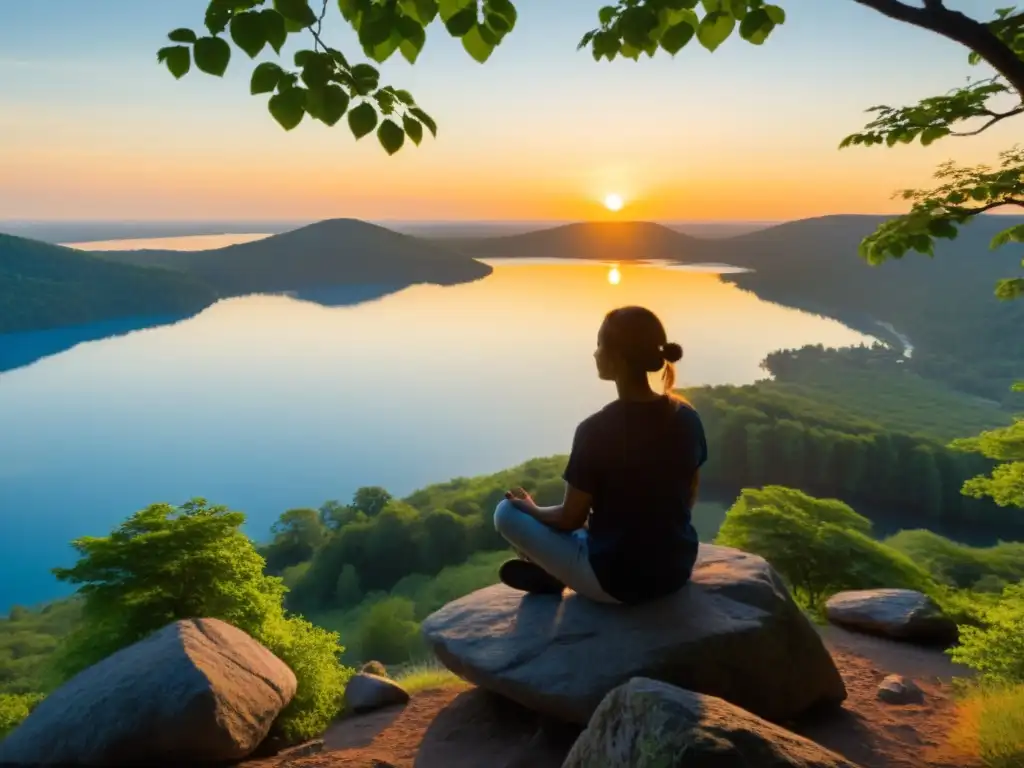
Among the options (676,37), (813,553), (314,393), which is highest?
(676,37)

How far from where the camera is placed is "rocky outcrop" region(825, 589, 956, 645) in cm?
613

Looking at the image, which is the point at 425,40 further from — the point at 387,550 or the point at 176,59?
the point at 387,550

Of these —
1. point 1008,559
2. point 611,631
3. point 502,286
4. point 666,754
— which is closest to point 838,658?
point 611,631

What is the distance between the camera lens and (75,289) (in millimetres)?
91750

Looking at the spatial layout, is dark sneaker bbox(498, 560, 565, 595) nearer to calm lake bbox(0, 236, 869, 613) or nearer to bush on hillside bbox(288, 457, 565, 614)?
bush on hillside bbox(288, 457, 565, 614)

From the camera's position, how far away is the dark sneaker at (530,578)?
438 centimetres

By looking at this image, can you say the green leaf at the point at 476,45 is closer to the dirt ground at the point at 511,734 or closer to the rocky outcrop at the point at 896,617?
the dirt ground at the point at 511,734

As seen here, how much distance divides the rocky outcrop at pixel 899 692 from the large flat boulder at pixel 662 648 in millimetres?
452

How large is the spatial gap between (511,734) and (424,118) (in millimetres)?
3639

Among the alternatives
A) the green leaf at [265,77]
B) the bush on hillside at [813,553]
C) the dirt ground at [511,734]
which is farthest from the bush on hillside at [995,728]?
the bush on hillside at [813,553]

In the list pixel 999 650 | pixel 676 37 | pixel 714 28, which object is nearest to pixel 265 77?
pixel 676 37

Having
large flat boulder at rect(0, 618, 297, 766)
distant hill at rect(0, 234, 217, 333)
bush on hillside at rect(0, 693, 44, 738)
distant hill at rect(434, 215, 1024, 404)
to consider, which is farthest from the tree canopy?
distant hill at rect(0, 234, 217, 333)

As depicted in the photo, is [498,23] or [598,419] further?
[598,419]

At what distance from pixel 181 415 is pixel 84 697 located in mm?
107141
